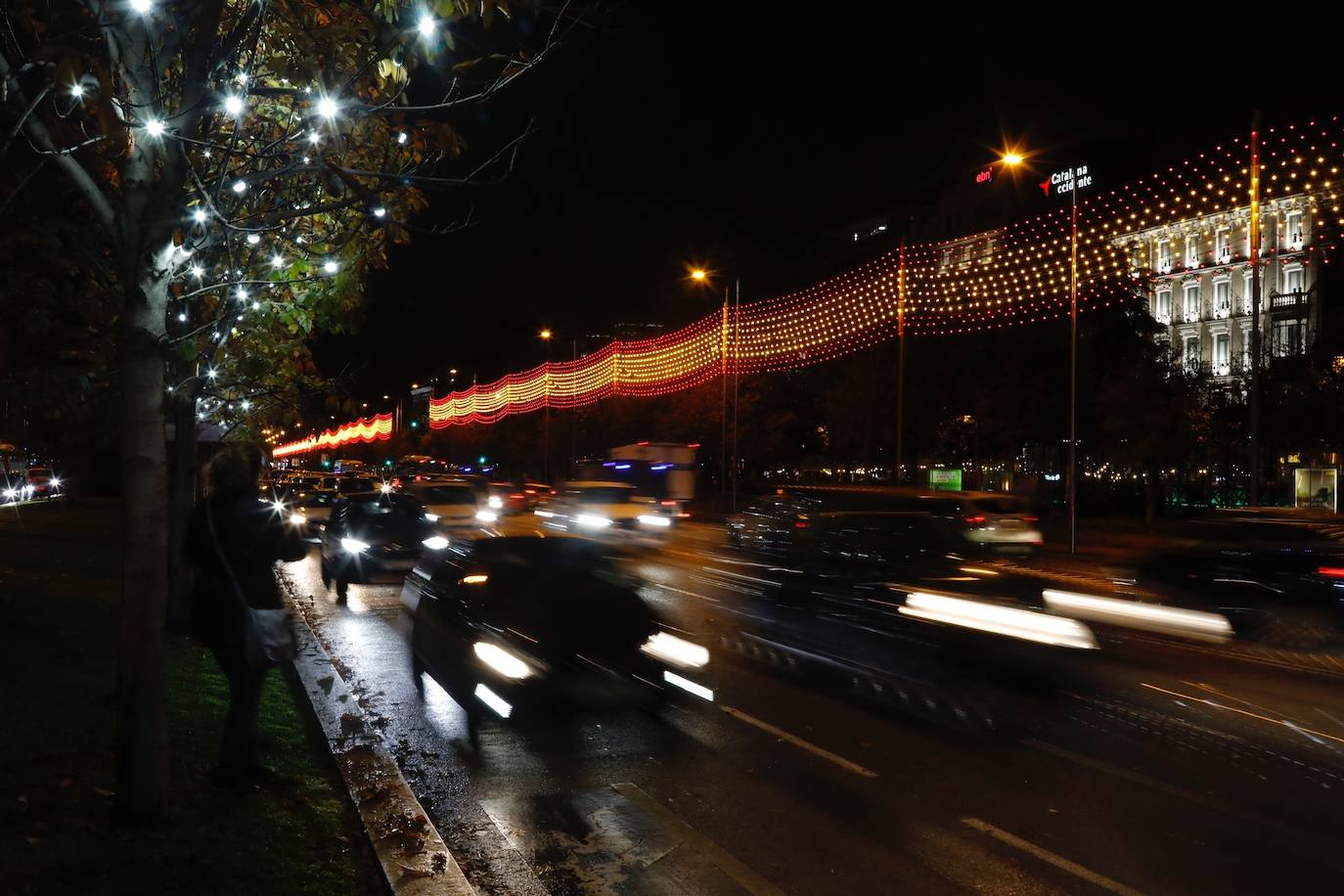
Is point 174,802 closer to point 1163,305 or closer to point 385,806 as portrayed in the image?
point 385,806

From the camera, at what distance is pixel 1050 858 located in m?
6.18

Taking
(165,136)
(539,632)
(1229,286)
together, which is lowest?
(539,632)

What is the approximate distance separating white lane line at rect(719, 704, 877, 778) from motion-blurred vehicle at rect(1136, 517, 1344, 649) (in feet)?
21.7

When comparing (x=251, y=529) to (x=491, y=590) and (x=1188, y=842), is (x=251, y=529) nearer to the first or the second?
(x=491, y=590)

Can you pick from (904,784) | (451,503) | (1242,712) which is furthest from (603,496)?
(904,784)

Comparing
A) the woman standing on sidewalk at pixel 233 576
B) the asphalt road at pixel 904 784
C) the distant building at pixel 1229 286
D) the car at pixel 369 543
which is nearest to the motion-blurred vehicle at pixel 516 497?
the car at pixel 369 543

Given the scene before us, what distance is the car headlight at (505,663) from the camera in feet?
32.1

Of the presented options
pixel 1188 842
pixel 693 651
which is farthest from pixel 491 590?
pixel 1188 842

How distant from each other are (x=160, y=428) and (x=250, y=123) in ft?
11.7

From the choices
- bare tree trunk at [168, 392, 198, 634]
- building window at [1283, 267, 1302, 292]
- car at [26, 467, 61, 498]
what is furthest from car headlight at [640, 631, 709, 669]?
building window at [1283, 267, 1302, 292]

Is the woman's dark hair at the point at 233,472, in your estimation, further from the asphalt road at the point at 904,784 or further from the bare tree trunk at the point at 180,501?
the bare tree trunk at the point at 180,501

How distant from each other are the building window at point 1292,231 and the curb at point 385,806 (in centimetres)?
5594

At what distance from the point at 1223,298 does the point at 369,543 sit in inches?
2374

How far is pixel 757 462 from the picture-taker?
65750 millimetres
